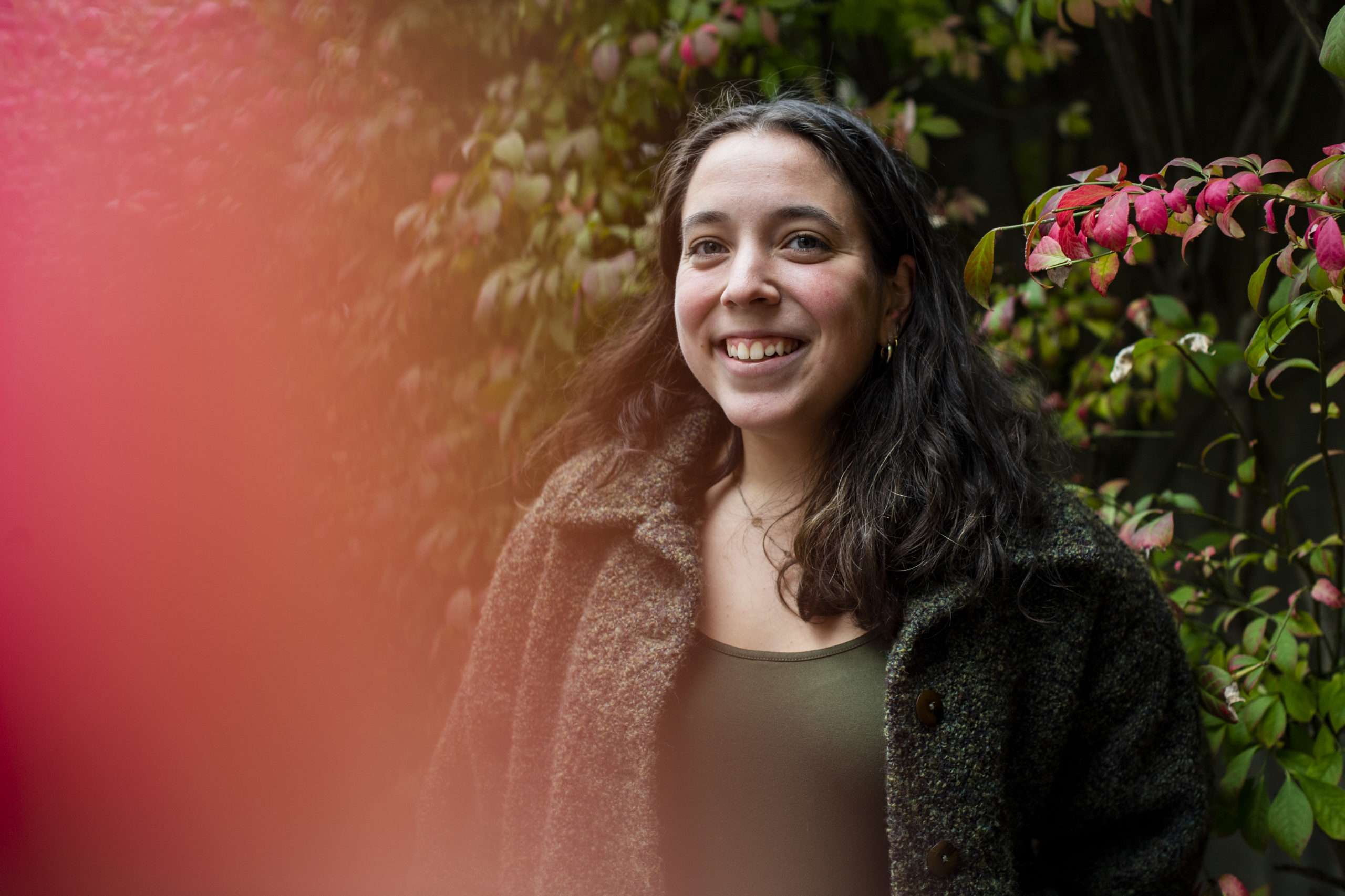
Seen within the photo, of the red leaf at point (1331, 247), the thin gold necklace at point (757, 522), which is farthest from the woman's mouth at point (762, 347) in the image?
the red leaf at point (1331, 247)

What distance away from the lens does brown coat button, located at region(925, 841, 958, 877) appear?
3.63ft

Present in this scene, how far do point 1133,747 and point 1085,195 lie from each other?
0.72 meters

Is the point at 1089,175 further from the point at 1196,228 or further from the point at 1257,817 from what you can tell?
the point at 1257,817

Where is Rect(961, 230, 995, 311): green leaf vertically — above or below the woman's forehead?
→ below

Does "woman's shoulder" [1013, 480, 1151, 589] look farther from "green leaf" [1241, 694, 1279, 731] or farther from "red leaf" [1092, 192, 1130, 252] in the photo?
"red leaf" [1092, 192, 1130, 252]

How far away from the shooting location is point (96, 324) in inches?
58.9

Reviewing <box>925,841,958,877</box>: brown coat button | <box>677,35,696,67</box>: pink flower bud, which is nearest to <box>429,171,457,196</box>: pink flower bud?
<box>677,35,696,67</box>: pink flower bud

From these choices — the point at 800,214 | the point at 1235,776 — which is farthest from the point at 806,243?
the point at 1235,776

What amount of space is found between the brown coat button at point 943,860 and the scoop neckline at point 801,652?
0.82 feet

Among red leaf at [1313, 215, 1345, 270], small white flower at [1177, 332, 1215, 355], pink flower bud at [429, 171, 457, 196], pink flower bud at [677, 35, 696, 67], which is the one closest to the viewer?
red leaf at [1313, 215, 1345, 270]

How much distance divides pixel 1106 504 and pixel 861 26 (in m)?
1.22

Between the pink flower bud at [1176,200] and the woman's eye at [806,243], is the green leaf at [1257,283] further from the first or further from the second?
the woman's eye at [806,243]

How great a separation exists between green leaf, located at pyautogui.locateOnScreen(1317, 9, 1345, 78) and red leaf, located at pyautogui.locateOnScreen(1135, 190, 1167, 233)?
171 mm

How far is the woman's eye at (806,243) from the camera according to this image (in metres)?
1.20
